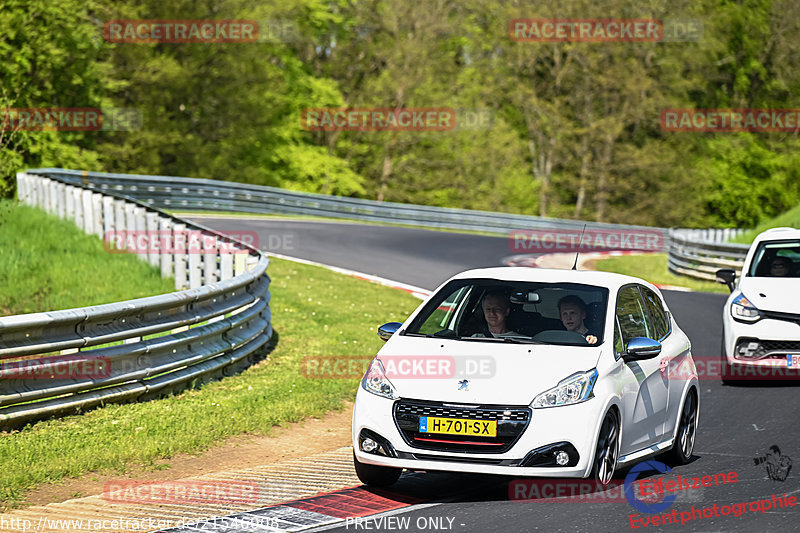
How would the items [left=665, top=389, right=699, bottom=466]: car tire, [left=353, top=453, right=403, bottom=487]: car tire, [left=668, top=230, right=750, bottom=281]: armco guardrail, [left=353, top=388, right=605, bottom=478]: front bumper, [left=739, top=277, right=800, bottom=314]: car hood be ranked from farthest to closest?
1. [left=668, top=230, right=750, bottom=281]: armco guardrail
2. [left=739, top=277, right=800, bottom=314]: car hood
3. [left=665, top=389, right=699, bottom=466]: car tire
4. [left=353, top=453, right=403, bottom=487]: car tire
5. [left=353, top=388, right=605, bottom=478]: front bumper

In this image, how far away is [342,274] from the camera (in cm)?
2225

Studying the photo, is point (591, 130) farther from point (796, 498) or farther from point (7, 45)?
point (796, 498)

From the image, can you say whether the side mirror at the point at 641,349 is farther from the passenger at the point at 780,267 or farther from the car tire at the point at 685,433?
the passenger at the point at 780,267

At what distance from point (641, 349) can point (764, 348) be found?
202 inches

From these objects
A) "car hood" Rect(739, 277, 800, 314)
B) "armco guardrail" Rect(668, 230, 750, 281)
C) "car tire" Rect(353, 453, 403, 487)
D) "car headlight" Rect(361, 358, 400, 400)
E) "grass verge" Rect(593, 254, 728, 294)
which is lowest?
"grass verge" Rect(593, 254, 728, 294)

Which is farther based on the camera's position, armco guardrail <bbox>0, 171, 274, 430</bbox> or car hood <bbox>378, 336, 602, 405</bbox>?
armco guardrail <bbox>0, 171, 274, 430</bbox>

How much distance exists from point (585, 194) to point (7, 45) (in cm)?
3717

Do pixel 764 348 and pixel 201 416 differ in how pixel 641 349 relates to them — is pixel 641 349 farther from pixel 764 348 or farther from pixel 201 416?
pixel 764 348

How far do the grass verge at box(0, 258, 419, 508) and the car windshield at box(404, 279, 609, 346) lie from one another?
229 centimetres

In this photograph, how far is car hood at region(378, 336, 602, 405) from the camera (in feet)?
23.0

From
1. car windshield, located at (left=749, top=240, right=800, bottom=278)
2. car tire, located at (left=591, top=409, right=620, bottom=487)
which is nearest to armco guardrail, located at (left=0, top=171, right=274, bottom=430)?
car tire, located at (left=591, top=409, right=620, bottom=487)

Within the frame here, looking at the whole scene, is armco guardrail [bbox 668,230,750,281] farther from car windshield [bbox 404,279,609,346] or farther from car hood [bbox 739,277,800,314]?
car windshield [bbox 404,279,609,346]

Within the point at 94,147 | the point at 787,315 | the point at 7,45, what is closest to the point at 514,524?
the point at 787,315

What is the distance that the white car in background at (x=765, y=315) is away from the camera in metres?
12.2
